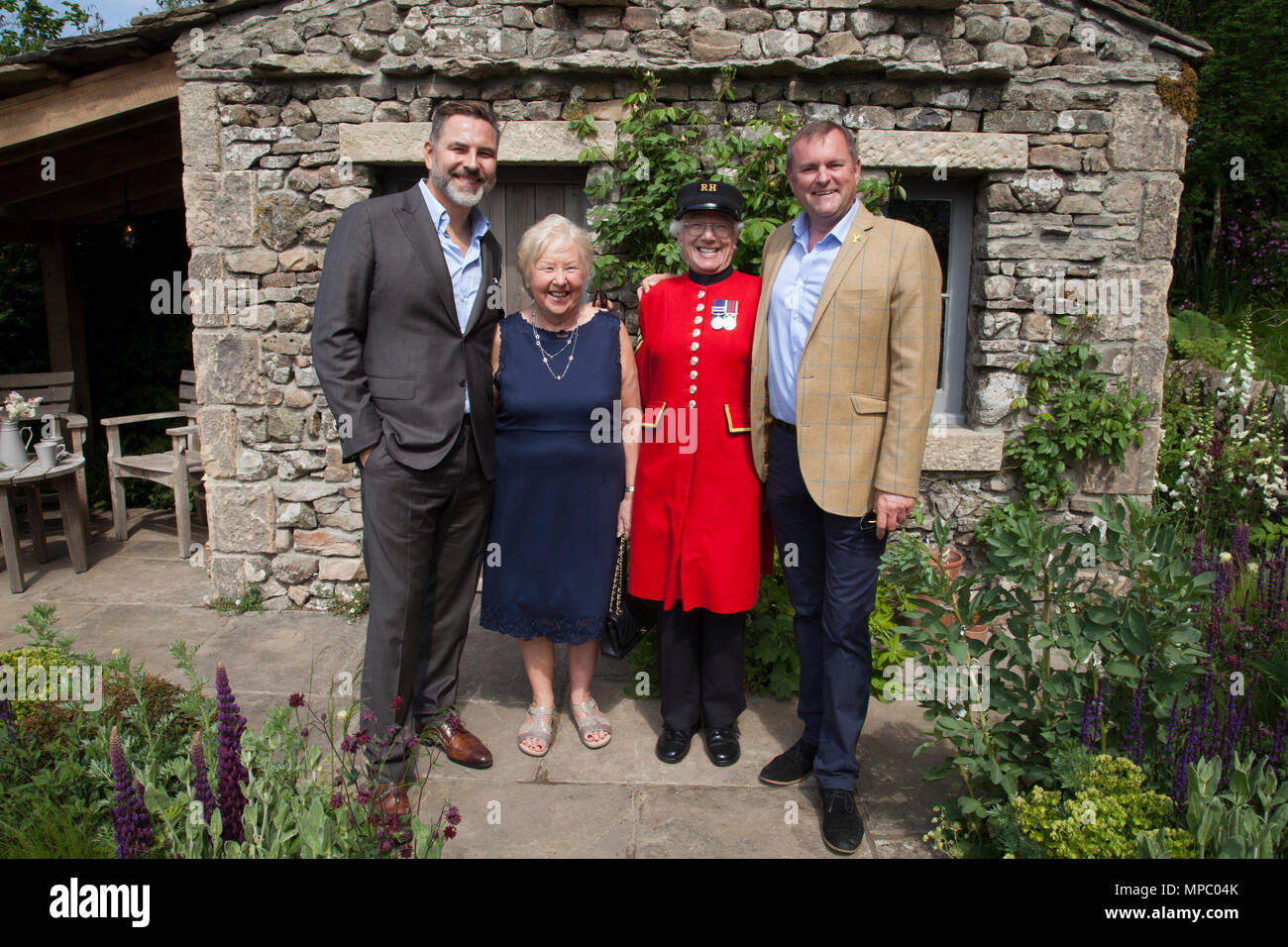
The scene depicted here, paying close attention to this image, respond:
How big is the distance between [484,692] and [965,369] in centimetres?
320

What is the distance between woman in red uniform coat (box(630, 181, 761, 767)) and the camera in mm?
3066

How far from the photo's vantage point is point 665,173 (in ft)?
14.6

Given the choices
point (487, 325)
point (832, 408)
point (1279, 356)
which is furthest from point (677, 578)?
point (1279, 356)

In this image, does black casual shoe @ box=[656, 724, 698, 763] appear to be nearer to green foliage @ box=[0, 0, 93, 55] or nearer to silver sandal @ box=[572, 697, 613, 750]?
silver sandal @ box=[572, 697, 613, 750]

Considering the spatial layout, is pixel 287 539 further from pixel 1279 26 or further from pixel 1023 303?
pixel 1279 26

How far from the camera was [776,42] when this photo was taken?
4.50 metres

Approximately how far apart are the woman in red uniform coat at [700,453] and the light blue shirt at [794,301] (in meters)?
0.17

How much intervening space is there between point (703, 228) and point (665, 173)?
1.57 meters

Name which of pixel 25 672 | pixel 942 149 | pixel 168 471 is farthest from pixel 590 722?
pixel 168 471

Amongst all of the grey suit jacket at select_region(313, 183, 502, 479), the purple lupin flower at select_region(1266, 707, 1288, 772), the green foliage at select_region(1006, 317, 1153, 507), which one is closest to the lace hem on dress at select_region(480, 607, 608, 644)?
the grey suit jacket at select_region(313, 183, 502, 479)

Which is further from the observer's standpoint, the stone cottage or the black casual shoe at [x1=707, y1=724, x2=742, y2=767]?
the stone cottage

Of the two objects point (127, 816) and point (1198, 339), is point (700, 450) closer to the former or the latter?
point (127, 816)

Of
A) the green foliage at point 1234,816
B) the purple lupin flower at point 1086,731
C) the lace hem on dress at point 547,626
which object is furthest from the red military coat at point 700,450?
the green foliage at point 1234,816

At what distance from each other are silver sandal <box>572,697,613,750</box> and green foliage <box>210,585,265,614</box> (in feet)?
7.78
